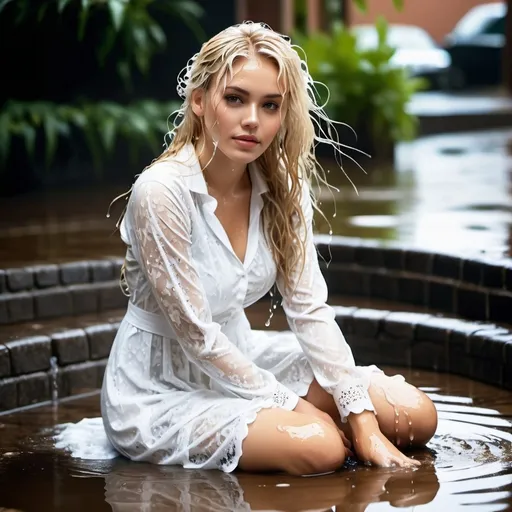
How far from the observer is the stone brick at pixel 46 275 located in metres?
5.81

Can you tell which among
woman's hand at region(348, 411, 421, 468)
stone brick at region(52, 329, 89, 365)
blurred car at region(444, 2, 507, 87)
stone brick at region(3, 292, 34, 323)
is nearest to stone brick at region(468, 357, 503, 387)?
woman's hand at region(348, 411, 421, 468)

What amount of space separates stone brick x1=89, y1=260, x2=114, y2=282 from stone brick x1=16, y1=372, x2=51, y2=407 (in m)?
1.01

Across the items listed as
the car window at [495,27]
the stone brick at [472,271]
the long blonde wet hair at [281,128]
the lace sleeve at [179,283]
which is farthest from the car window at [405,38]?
the lace sleeve at [179,283]

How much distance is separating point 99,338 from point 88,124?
12.3ft

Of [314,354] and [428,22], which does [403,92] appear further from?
[428,22]

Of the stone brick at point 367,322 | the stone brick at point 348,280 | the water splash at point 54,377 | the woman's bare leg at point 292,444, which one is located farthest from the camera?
the stone brick at point 348,280

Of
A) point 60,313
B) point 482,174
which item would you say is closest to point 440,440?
point 60,313

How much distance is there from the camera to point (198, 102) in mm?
3816

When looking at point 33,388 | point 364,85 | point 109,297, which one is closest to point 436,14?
point 364,85

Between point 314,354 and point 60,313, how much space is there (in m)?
2.22

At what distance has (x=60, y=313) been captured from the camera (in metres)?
5.75

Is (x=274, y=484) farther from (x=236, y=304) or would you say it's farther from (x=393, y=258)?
(x=393, y=258)

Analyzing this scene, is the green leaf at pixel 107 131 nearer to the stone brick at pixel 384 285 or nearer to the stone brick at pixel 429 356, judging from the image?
the stone brick at pixel 384 285

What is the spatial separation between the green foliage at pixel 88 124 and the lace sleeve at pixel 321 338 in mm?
4507
